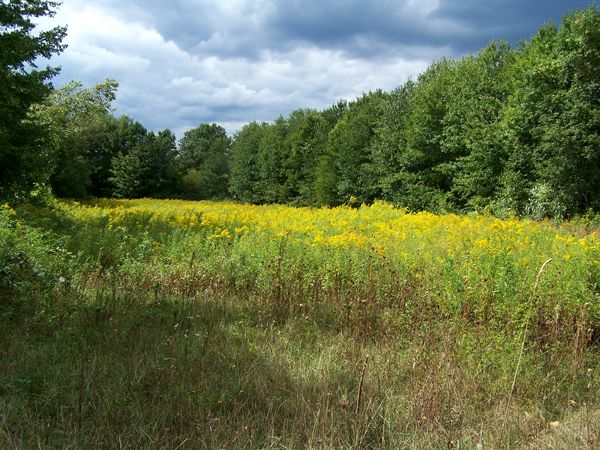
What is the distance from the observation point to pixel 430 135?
22703 millimetres

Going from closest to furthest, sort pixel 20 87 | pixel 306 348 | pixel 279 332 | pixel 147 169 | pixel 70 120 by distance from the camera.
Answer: pixel 306 348, pixel 279 332, pixel 20 87, pixel 70 120, pixel 147 169

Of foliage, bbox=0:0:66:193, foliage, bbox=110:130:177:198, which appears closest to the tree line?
foliage, bbox=0:0:66:193

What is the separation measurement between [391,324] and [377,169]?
2225 cm

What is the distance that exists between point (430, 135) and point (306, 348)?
20554 mm

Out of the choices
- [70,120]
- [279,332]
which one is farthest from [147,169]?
[279,332]

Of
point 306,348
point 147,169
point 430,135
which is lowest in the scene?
point 306,348

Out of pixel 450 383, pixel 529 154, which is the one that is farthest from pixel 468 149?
pixel 450 383

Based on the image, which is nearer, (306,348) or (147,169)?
(306,348)

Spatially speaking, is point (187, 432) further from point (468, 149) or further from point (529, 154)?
point (468, 149)

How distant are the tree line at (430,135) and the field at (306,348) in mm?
5486

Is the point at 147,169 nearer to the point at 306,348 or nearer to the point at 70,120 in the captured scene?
the point at 70,120

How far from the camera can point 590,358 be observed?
4.11 meters

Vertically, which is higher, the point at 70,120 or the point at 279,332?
the point at 70,120

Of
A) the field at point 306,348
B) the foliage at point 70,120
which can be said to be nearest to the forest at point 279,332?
the field at point 306,348
